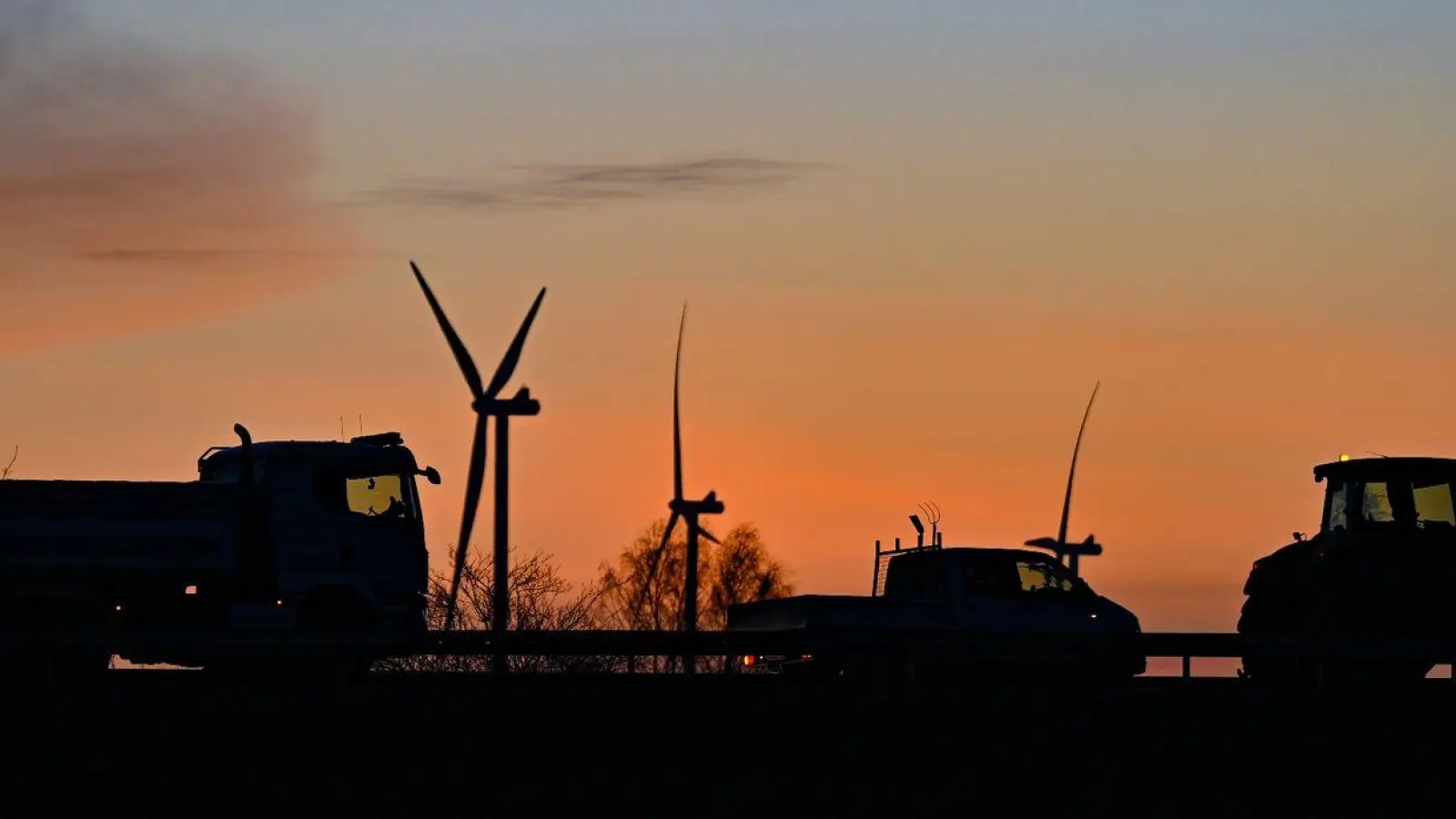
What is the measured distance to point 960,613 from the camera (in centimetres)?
3331

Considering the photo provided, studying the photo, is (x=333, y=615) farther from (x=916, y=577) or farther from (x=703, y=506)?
(x=703, y=506)

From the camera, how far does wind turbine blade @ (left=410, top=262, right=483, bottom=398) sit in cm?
4816

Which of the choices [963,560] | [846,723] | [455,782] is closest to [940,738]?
[846,723]

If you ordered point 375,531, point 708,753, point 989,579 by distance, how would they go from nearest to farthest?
1. point 708,753
2. point 375,531
3. point 989,579

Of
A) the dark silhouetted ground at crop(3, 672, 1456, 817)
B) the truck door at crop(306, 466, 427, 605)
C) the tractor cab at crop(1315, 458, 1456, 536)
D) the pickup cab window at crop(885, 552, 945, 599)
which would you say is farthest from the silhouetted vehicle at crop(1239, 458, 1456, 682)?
the truck door at crop(306, 466, 427, 605)

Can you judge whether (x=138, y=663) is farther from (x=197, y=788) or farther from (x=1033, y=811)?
(x=1033, y=811)

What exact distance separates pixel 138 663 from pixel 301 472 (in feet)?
11.4

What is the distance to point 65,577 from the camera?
3066cm

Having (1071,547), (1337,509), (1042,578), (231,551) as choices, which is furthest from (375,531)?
(1071,547)

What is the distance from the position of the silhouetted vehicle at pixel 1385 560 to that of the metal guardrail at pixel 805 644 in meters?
2.66

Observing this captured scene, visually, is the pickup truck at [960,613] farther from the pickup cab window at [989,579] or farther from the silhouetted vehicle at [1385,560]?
the silhouetted vehicle at [1385,560]

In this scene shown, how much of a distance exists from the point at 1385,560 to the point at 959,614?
5943 millimetres

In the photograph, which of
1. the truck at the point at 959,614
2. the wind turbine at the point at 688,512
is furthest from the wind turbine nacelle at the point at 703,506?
the truck at the point at 959,614

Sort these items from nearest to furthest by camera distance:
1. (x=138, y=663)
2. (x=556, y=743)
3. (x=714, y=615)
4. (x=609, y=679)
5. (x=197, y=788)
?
1. (x=197, y=788)
2. (x=556, y=743)
3. (x=609, y=679)
4. (x=138, y=663)
5. (x=714, y=615)
